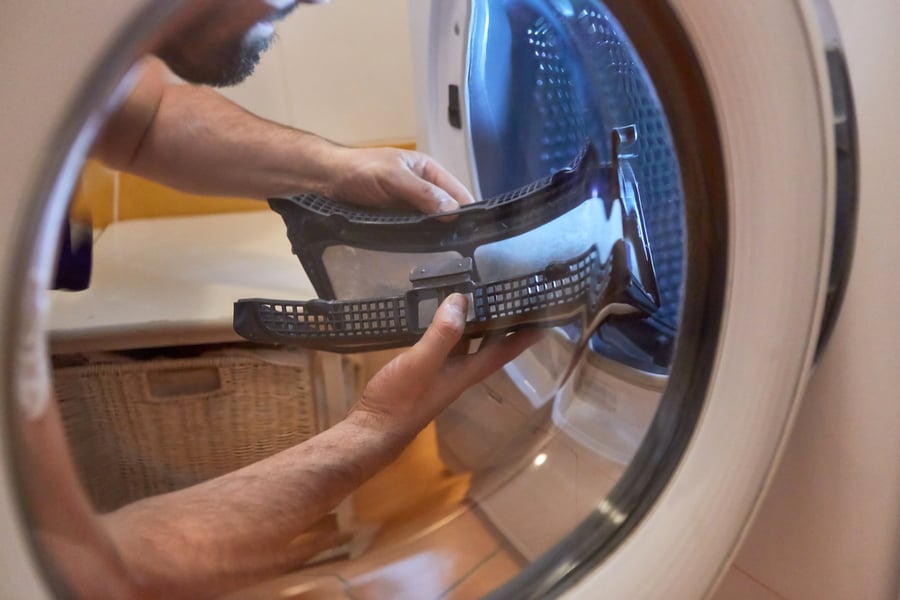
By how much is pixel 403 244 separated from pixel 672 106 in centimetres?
18

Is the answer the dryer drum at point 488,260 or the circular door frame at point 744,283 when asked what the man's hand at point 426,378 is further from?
the circular door frame at point 744,283

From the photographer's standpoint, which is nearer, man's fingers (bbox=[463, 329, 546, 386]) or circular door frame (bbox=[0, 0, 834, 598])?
circular door frame (bbox=[0, 0, 834, 598])

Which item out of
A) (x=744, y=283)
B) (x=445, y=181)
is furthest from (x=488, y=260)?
(x=744, y=283)

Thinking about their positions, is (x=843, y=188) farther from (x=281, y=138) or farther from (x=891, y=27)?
(x=281, y=138)

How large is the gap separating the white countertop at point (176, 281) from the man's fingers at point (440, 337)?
7cm

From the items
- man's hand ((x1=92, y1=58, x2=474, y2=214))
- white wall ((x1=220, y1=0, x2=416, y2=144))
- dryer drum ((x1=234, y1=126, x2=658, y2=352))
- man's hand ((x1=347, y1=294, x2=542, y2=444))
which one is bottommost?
man's hand ((x1=347, y1=294, x2=542, y2=444))

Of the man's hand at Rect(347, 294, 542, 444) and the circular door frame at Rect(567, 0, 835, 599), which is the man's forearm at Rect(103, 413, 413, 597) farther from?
the circular door frame at Rect(567, 0, 835, 599)

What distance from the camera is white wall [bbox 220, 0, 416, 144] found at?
33cm

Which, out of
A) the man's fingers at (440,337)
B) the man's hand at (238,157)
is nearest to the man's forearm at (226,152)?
the man's hand at (238,157)

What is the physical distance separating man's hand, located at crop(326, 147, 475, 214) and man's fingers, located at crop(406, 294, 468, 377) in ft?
0.21

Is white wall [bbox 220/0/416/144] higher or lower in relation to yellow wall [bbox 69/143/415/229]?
higher

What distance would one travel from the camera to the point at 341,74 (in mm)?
384

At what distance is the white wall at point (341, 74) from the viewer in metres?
0.33

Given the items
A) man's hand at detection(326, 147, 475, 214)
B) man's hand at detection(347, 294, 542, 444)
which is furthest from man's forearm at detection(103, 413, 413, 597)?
man's hand at detection(326, 147, 475, 214)
